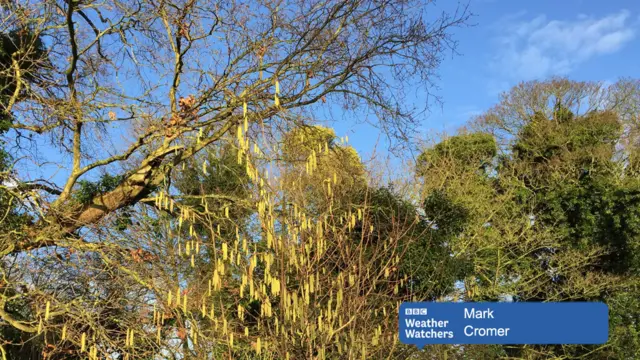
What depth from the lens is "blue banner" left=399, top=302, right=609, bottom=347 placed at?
489 cm

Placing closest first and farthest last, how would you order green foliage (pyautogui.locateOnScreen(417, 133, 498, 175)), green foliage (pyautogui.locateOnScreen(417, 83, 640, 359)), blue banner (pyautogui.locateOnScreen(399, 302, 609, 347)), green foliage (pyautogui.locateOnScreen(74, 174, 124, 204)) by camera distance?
blue banner (pyautogui.locateOnScreen(399, 302, 609, 347))
green foliage (pyautogui.locateOnScreen(74, 174, 124, 204))
green foliage (pyautogui.locateOnScreen(417, 83, 640, 359))
green foliage (pyautogui.locateOnScreen(417, 133, 498, 175))

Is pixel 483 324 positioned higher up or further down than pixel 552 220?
further down

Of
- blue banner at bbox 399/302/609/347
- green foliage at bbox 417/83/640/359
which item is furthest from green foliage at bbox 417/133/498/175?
blue banner at bbox 399/302/609/347

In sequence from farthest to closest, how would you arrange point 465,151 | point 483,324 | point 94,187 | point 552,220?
point 465,151 → point 552,220 → point 94,187 → point 483,324

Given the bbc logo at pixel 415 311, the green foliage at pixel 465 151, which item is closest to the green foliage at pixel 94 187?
the bbc logo at pixel 415 311

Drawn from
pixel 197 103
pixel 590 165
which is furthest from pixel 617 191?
pixel 197 103

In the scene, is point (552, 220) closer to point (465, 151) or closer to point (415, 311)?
point (465, 151)

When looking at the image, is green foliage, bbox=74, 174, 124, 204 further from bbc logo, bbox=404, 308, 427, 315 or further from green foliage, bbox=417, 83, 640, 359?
green foliage, bbox=417, 83, 640, 359

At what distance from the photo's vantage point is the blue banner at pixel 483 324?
4.89m

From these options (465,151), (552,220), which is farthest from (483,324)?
(465,151)

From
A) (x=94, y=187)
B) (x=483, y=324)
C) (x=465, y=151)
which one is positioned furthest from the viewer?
(x=465, y=151)

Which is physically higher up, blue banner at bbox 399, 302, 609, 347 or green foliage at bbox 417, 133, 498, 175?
green foliage at bbox 417, 133, 498, 175

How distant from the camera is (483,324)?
16.3 ft

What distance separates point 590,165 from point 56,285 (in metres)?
12.1
